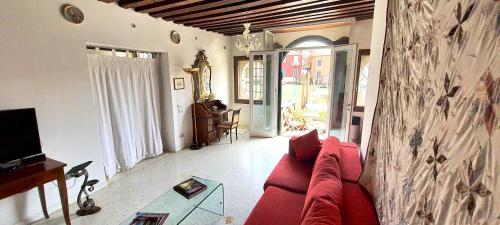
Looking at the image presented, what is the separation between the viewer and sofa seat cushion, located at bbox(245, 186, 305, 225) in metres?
1.67

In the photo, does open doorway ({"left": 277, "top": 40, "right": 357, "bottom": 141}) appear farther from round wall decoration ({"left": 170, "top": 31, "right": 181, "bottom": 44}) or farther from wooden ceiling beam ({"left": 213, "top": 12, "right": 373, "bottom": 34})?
round wall decoration ({"left": 170, "top": 31, "right": 181, "bottom": 44})

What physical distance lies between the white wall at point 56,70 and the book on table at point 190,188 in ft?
4.82

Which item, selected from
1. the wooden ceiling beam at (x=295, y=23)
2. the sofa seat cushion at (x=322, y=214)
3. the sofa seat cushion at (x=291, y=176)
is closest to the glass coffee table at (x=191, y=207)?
the sofa seat cushion at (x=291, y=176)

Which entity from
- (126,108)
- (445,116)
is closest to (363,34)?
(445,116)

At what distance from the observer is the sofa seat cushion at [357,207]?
4.54 feet

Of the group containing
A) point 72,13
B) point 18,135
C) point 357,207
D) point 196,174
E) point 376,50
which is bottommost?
point 196,174

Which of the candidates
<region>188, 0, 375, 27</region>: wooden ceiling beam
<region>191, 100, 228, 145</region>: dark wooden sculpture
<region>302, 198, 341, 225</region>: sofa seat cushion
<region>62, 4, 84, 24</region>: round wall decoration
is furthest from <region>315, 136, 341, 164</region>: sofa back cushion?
<region>62, 4, 84, 24</region>: round wall decoration

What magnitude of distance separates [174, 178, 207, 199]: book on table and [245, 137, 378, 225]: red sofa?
0.72 m

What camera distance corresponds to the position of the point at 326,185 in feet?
5.13

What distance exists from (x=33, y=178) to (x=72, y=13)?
Result: 1856 millimetres

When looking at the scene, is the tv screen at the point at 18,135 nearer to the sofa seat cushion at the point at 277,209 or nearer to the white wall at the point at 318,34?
the sofa seat cushion at the point at 277,209

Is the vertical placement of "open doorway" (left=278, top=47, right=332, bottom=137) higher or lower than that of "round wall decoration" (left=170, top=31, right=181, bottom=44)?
lower

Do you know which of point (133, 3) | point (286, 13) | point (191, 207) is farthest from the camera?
point (286, 13)

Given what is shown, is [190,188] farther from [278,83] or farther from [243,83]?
[243,83]
